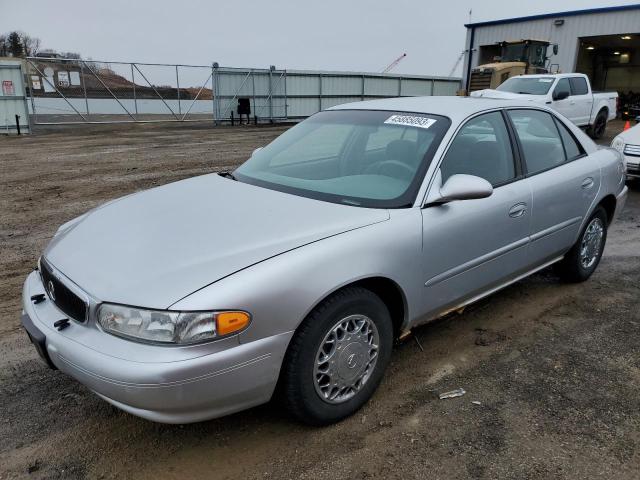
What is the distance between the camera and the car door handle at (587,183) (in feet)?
13.6

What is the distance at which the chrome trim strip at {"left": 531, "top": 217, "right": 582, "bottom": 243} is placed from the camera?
3728 mm

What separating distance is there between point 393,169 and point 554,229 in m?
1.51

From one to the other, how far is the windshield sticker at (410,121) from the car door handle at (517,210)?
30.8 inches

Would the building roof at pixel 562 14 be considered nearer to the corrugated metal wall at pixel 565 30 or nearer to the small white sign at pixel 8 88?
the corrugated metal wall at pixel 565 30

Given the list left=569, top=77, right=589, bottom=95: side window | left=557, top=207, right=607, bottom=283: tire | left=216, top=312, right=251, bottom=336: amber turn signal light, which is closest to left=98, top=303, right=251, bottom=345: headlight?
left=216, top=312, right=251, bottom=336: amber turn signal light

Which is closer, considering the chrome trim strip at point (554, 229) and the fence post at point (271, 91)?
the chrome trim strip at point (554, 229)

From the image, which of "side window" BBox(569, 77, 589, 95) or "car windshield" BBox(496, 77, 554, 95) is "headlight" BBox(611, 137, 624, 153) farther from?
"side window" BBox(569, 77, 589, 95)

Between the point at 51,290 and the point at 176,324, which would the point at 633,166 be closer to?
the point at 176,324

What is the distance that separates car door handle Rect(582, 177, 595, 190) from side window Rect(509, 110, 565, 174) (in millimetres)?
253

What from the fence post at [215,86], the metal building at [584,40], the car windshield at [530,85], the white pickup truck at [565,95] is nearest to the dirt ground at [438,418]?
the white pickup truck at [565,95]

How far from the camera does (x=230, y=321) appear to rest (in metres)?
2.15

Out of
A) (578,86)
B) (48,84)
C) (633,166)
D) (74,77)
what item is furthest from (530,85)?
(48,84)

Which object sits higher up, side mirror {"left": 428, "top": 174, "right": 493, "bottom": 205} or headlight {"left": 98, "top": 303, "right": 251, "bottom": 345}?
side mirror {"left": 428, "top": 174, "right": 493, "bottom": 205}

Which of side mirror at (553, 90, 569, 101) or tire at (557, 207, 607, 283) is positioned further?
side mirror at (553, 90, 569, 101)
